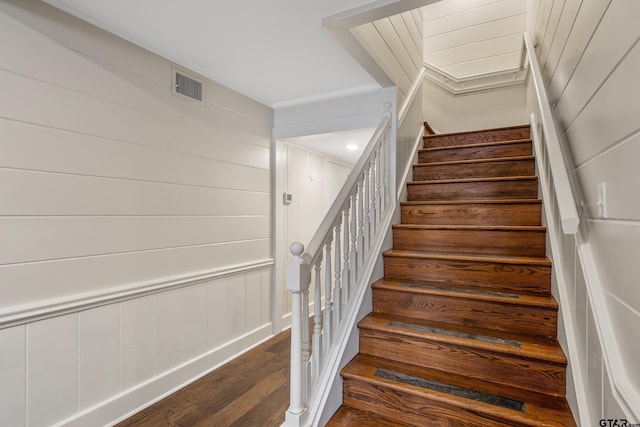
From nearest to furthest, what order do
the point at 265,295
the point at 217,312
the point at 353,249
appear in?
1. the point at 353,249
2. the point at 217,312
3. the point at 265,295

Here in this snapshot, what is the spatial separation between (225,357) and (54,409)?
3.76ft

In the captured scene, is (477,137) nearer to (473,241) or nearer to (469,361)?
(473,241)

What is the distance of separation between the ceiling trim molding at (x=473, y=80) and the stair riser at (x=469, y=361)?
325cm

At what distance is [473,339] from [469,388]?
8.8 inches

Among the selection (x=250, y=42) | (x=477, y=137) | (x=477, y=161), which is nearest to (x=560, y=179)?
(x=477, y=161)

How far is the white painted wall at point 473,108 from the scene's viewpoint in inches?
151

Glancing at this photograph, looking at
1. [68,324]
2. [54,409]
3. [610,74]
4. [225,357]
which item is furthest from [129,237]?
[610,74]

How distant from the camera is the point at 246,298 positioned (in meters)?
2.82

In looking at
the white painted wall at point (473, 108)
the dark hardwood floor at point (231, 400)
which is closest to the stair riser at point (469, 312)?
the dark hardwood floor at point (231, 400)

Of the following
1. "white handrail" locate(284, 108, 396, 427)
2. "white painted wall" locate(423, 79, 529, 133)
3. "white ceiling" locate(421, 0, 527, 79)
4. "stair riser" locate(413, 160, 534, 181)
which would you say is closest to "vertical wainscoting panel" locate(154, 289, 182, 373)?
"white handrail" locate(284, 108, 396, 427)

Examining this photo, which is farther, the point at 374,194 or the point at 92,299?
the point at 374,194

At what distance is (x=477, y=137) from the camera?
3.16m

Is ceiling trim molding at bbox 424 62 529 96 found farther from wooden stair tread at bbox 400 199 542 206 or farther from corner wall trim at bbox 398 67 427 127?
wooden stair tread at bbox 400 199 542 206

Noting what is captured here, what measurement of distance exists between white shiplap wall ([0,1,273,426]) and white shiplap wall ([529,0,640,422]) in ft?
7.11
